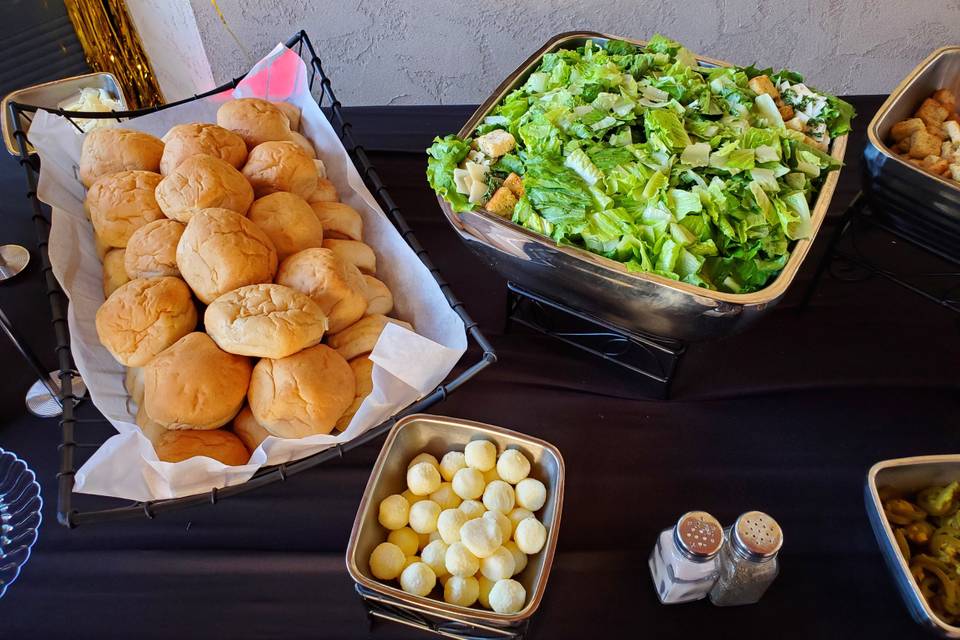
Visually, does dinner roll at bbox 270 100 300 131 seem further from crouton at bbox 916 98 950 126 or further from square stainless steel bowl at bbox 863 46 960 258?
crouton at bbox 916 98 950 126

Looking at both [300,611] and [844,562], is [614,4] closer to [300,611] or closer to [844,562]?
[844,562]

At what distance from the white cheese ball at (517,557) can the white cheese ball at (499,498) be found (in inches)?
1.4

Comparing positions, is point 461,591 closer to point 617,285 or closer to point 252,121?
point 617,285

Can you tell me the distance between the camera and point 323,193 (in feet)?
2.92

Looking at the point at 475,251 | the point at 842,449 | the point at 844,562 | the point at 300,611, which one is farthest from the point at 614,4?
the point at 300,611

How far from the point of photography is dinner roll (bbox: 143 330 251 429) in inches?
25.0

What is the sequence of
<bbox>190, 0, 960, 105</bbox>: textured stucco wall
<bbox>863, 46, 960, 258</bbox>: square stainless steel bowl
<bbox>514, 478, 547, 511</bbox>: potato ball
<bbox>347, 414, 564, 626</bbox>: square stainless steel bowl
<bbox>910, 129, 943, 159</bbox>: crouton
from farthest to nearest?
<bbox>190, 0, 960, 105</bbox>: textured stucco wall < <bbox>910, 129, 943, 159</bbox>: crouton < <bbox>863, 46, 960, 258</bbox>: square stainless steel bowl < <bbox>514, 478, 547, 511</bbox>: potato ball < <bbox>347, 414, 564, 626</bbox>: square stainless steel bowl

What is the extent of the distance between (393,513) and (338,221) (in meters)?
0.43

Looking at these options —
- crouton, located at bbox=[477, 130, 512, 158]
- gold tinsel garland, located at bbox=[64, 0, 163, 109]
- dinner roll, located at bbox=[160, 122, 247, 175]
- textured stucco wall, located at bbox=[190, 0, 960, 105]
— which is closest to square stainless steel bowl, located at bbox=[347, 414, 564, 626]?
crouton, located at bbox=[477, 130, 512, 158]

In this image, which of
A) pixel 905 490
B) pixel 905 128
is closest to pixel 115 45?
pixel 905 128

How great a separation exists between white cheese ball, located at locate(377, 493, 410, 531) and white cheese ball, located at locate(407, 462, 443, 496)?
0.02 metres

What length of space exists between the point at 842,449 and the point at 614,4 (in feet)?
3.70

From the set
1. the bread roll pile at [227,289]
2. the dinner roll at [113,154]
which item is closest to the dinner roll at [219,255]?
the bread roll pile at [227,289]

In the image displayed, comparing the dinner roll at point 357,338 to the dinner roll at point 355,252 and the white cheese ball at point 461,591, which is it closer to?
the dinner roll at point 355,252
